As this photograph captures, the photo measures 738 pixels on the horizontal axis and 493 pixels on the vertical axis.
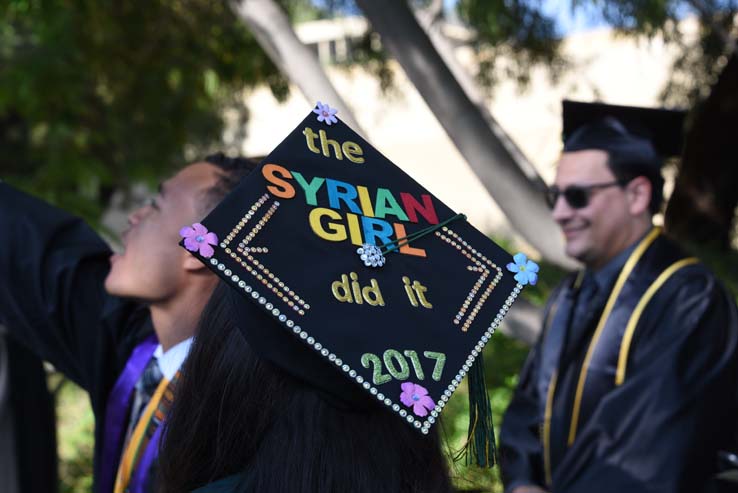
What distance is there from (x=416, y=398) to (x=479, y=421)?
0.23m

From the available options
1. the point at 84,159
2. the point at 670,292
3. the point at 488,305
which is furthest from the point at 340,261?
the point at 84,159

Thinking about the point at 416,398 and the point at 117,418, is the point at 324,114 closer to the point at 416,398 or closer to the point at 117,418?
the point at 416,398

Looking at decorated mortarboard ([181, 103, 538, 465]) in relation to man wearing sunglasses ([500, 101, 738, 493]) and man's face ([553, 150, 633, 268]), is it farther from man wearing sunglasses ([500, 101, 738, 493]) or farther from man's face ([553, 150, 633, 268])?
man's face ([553, 150, 633, 268])

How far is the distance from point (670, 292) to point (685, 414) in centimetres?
38

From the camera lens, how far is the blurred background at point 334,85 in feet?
8.78

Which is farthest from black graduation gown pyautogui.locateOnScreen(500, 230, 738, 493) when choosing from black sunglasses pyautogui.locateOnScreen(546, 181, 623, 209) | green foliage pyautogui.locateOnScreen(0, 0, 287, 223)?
green foliage pyautogui.locateOnScreen(0, 0, 287, 223)

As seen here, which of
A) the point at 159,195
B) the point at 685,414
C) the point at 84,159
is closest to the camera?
the point at 159,195

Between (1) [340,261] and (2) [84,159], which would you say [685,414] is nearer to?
(1) [340,261]

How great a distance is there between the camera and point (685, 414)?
239 cm

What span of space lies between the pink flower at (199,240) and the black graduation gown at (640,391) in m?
1.54

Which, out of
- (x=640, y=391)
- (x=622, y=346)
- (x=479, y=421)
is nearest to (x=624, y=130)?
(x=622, y=346)

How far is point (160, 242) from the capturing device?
82.4 inches

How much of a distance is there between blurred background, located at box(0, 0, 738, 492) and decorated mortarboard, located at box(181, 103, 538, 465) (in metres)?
1.16

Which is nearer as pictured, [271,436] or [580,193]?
[271,436]
